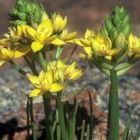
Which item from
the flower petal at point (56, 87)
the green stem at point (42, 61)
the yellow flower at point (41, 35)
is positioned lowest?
the flower petal at point (56, 87)

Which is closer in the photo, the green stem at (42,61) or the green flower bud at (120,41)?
the green flower bud at (120,41)

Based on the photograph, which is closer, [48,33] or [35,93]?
[35,93]

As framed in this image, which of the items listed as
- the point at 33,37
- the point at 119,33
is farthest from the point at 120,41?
the point at 33,37

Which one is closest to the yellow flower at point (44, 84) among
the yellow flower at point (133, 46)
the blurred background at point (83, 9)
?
the yellow flower at point (133, 46)

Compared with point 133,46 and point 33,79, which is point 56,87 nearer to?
point 33,79

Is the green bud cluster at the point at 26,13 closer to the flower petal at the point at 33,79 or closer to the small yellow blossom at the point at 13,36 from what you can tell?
the small yellow blossom at the point at 13,36

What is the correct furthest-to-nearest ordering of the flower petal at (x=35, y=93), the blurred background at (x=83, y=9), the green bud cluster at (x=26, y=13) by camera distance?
the blurred background at (x=83, y=9) → the green bud cluster at (x=26, y=13) → the flower petal at (x=35, y=93)

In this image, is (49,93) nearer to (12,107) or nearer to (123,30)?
(123,30)
